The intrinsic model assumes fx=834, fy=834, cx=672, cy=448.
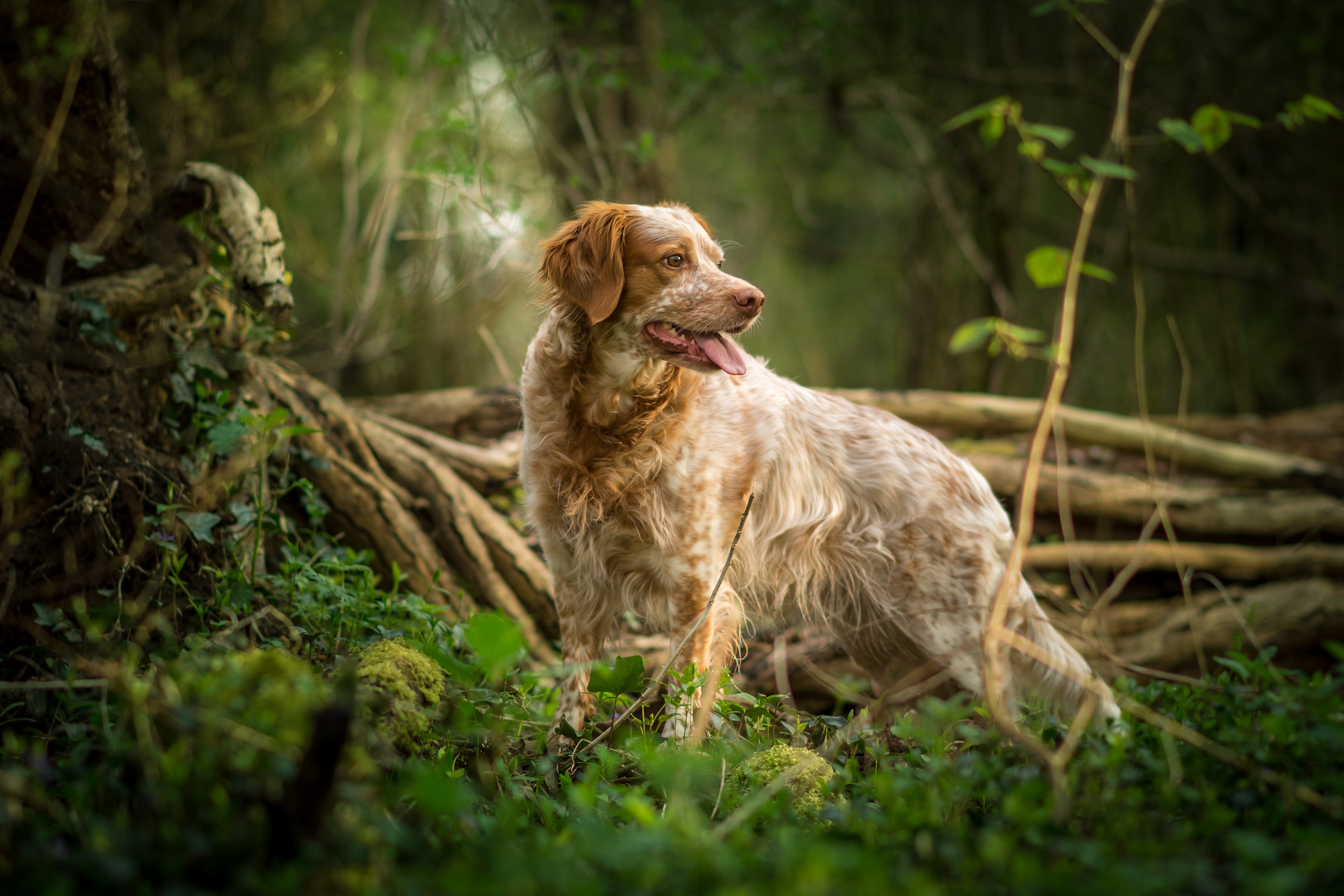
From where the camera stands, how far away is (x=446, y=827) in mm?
1672

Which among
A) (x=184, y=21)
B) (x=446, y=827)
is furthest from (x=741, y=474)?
(x=184, y=21)

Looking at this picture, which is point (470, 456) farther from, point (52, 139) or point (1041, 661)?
point (1041, 661)

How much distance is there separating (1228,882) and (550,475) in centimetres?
222

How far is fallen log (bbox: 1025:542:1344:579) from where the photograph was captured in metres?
4.56

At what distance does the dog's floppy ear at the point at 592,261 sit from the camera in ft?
9.59

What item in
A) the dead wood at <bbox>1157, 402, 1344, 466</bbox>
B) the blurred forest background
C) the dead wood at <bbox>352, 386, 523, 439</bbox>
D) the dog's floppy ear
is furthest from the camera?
the blurred forest background

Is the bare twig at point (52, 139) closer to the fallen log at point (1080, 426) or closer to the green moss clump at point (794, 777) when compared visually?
the green moss clump at point (794, 777)

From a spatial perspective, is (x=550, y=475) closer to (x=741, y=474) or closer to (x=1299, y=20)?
(x=741, y=474)

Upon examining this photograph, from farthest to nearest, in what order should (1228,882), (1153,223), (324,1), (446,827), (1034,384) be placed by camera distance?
(1034,384) → (1153,223) → (324,1) → (446,827) → (1228,882)

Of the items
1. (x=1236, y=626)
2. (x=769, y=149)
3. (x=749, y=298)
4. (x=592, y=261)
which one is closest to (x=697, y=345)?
(x=749, y=298)

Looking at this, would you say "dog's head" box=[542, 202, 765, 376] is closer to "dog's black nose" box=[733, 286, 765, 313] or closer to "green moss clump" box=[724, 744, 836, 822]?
"dog's black nose" box=[733, 286, 765, 313]

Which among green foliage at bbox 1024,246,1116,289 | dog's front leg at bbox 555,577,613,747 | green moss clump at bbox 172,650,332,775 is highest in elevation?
green foliage at bbox 1024,246,1116,289

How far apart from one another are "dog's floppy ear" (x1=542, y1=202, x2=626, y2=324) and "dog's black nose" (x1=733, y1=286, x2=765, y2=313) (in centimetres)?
42

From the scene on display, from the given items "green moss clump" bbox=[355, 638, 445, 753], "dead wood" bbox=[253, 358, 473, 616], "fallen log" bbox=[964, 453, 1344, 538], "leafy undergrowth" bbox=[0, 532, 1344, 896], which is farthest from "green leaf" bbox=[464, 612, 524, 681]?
"fallen log" bbox=[964, 453, 1344, 538]
